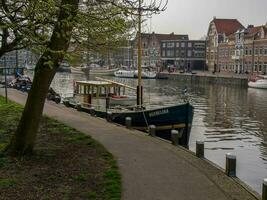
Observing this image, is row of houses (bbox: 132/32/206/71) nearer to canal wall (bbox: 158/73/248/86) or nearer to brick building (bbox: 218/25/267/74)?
brick building (bbox: 218/25/267/74)

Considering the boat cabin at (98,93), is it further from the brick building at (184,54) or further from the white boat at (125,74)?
the brick building at (184,54)

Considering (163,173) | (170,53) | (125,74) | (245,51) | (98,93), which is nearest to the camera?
(163,173)

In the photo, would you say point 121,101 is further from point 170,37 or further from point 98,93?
point 170,37

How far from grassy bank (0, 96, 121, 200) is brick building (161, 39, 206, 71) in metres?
120

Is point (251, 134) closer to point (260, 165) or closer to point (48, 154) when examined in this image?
point (260, 165)

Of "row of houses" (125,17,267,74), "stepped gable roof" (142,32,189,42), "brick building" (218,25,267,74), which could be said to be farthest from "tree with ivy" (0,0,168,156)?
"stepped gable roof" (142,32,189,42)

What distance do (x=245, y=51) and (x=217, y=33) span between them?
61.4ft

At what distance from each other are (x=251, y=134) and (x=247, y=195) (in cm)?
2010

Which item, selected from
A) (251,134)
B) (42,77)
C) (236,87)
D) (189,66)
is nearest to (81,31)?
(42,77)

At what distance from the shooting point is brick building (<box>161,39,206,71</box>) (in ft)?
446

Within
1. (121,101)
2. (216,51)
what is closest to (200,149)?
(121,101)

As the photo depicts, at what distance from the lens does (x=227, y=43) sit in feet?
370

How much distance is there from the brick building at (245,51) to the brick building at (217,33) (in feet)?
6.74

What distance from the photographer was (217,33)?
118188 millimetres
